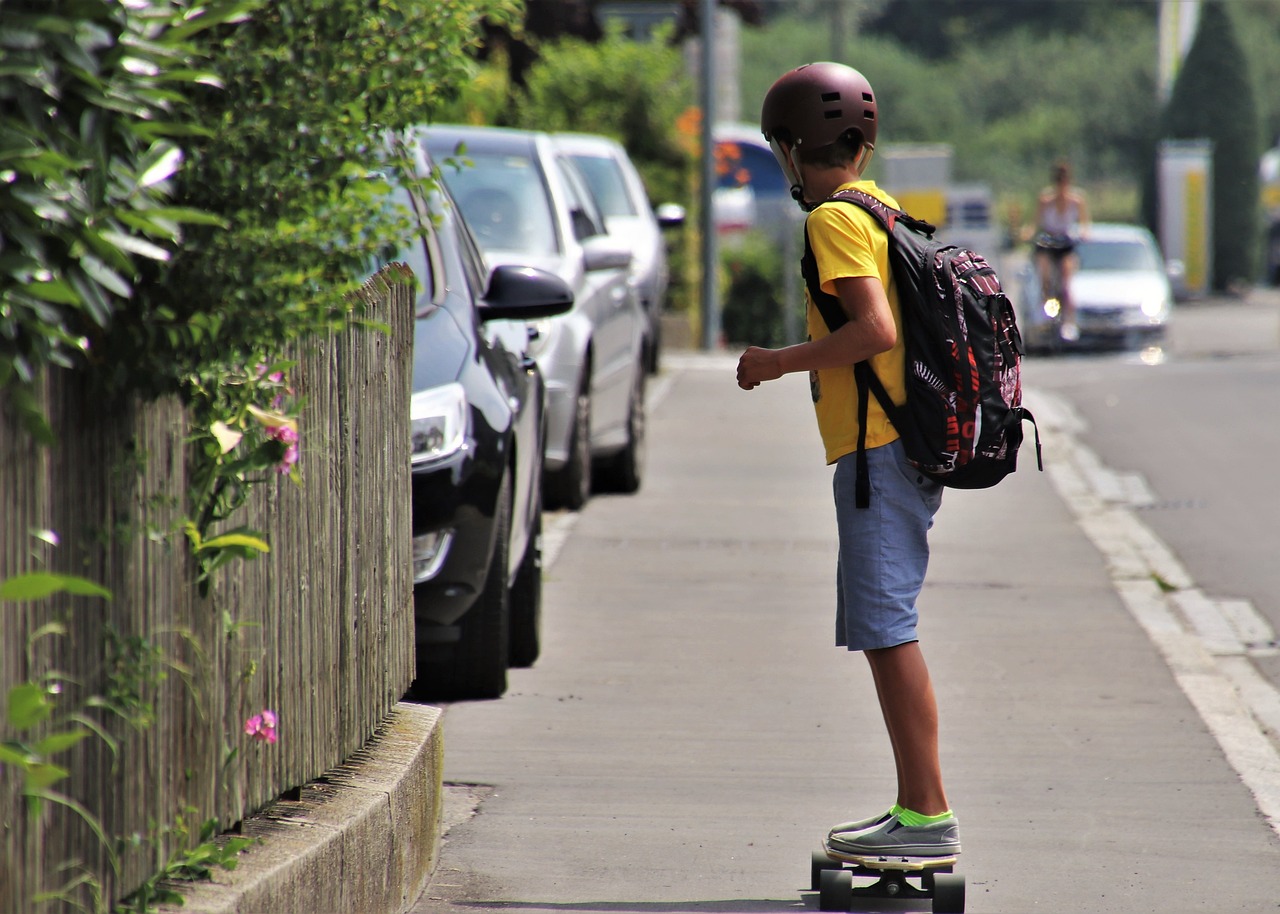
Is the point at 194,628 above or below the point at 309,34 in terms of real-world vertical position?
below

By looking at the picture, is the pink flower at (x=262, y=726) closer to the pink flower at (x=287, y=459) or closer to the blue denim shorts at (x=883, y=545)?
the pink flower at (x=287, y=459)

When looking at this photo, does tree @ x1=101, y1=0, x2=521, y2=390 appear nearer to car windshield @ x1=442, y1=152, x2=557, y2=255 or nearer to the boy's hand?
the boy's hand

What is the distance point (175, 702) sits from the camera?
321cm

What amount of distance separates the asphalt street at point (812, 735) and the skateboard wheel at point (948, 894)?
153 millimetres

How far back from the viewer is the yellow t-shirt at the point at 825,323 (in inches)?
161

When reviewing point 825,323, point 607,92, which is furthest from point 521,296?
point 607,92

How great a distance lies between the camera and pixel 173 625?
3.20 metres

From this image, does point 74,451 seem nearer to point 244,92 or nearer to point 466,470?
point 244,92

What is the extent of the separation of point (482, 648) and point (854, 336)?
2405mm

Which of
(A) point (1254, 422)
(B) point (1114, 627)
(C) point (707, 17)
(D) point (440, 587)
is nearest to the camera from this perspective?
(D) point (440, 587)

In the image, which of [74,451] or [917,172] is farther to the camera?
[917,172]

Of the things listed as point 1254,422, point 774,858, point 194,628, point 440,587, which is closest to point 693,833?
point 774,858

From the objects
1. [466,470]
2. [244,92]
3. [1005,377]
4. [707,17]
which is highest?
[707,17]

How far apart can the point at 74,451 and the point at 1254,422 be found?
1326cm
